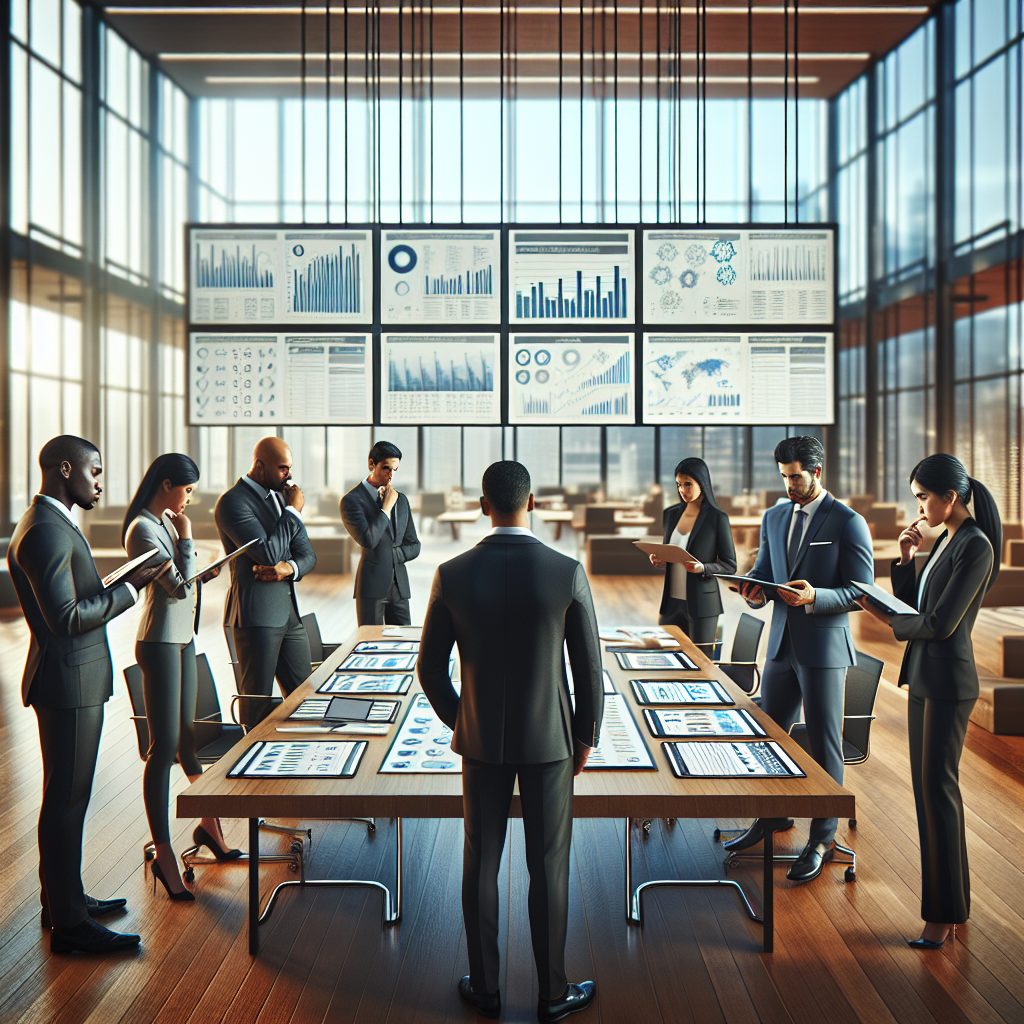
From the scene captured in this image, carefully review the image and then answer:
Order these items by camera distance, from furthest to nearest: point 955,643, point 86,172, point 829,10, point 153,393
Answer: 1. point 153,393
2. point 86,172
3. point 829,10
4. point 955,643

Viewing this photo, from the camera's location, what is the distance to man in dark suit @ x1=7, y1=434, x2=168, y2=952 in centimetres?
276

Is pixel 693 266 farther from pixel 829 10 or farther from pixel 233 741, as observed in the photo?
pixel 829 10

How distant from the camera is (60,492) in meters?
2.88

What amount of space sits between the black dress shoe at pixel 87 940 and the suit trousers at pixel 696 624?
3332mm

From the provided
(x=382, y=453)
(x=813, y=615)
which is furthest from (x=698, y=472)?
(x=382, y=453)

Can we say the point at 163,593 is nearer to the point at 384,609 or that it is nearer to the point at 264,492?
the point at 264,492

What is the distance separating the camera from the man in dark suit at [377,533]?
5.32 metres

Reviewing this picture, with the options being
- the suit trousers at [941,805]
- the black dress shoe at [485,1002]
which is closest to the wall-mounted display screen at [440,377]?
the suit trousers at [941,805]

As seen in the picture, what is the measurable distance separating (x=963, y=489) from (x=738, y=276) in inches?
100

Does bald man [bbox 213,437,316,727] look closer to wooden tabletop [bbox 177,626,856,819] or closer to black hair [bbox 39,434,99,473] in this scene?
black hair [bbox 39,434,99,473]

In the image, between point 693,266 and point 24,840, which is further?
point 693,266

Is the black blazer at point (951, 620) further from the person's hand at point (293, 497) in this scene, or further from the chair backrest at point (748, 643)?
the person's hand at point (293, 497)

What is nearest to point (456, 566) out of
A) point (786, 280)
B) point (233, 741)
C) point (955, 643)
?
point (955, 643)

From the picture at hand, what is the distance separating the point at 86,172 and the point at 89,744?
1464 cm
